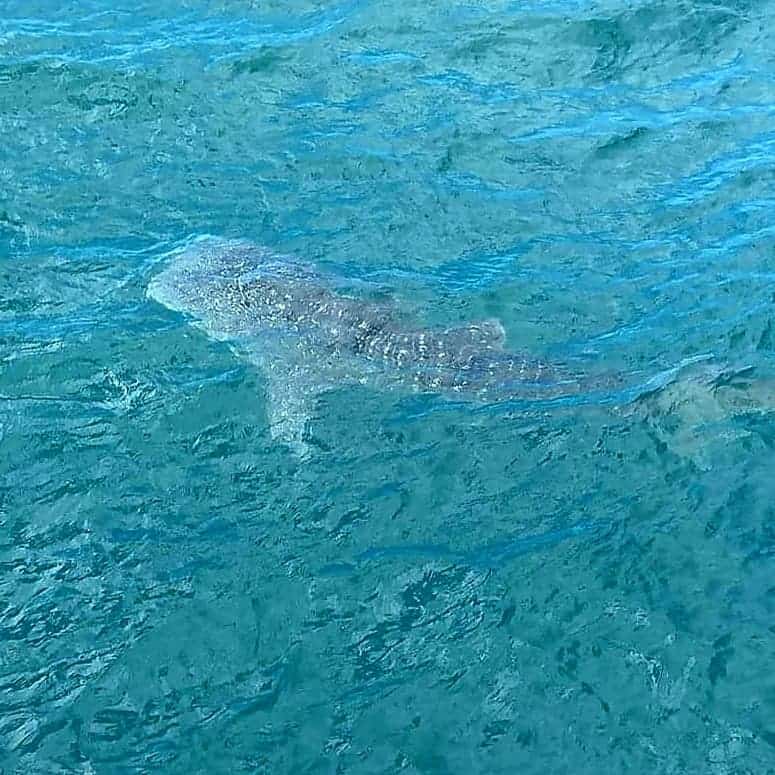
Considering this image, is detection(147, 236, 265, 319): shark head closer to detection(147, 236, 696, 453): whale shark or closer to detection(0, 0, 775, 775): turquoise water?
detection(147, 236, 696, 453): whale shark

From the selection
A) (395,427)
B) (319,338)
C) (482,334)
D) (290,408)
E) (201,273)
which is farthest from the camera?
(201,273)

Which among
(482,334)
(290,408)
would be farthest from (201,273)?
(482,334)

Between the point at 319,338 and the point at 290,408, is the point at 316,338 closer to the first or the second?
the point at 319,338

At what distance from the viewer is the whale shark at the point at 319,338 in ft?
44.0

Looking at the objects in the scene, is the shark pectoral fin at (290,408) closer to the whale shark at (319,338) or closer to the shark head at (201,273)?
the whale shark at (319,338)

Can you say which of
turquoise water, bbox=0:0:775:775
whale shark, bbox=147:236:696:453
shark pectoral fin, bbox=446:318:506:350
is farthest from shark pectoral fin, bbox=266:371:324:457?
shark pectoral fin, bbox=446:318:506:350

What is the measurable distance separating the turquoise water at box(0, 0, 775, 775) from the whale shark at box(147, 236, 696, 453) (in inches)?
11.7

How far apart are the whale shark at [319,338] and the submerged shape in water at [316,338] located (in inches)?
0.6

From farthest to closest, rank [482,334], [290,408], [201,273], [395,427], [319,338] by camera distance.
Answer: [201,273], [319,338], [482,334], [290,408], [395,427]

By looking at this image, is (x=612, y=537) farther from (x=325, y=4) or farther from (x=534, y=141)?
(x=325, y=4)

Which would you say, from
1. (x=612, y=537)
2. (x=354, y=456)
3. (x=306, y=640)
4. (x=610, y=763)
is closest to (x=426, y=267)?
(x=354, y=456)

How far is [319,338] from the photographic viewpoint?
47.5 ft

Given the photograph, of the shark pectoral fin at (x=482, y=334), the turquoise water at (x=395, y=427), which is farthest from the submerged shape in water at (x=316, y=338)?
the turquoise water at (x=395, y=427)

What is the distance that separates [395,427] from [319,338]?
2139 millimetres
